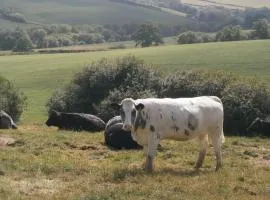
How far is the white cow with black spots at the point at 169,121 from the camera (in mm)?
16453

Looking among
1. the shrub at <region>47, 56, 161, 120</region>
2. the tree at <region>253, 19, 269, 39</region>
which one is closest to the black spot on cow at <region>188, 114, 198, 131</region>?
the shrub at <region>47, 56, 161, 120</region>

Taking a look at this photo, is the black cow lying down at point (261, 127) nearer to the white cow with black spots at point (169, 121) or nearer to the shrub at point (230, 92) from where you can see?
the shrub at point (230, 92)

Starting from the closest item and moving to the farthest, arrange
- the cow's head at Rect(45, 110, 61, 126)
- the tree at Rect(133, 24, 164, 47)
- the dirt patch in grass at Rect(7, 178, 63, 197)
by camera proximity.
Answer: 1. the dirt patch in grass at Rect(7, 178, 63, 197)
2. the cow's head at Rect(45, 110, 61, 126)
3. the tree at Rect(133, 24, 164, 47)

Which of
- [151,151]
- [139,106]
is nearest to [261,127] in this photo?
[151,151]

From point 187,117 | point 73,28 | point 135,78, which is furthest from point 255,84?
point 73,28

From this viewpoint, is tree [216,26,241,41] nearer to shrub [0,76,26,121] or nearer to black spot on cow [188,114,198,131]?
shrub [0,76,26,121]

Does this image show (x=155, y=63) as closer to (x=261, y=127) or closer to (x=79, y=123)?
(x=261, y=127)

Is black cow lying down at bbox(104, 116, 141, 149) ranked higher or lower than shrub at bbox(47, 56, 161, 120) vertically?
higher

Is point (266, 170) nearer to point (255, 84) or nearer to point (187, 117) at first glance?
point (187, 117)

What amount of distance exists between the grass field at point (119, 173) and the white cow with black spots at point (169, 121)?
883 millimetres

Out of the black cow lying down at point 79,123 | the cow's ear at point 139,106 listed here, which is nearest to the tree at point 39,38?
the black cow lying down at point 79,123

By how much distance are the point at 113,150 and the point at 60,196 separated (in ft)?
26.6

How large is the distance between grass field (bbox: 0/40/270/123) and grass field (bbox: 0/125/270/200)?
155ft

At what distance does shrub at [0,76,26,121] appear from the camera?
5316cm
